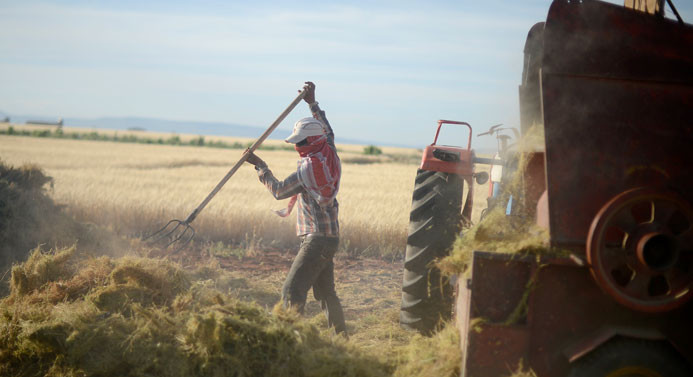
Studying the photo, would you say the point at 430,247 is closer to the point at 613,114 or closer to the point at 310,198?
the point at 310,198

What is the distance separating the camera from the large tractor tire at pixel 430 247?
4.34m

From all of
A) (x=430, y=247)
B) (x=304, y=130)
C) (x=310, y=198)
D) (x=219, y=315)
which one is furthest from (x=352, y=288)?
(x=219, y=315)

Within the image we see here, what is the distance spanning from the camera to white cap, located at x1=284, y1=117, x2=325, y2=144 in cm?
445

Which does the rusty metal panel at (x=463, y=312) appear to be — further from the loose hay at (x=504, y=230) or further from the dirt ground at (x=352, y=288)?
the dirt ground at (x=352, y=288)

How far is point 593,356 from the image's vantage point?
2.89 meters

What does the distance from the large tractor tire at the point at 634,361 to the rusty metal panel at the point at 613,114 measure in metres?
0.57

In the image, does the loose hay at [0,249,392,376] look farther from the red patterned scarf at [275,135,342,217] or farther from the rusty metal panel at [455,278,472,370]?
the red patterned scarf at [275,135,342,217]

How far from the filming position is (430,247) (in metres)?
4.33

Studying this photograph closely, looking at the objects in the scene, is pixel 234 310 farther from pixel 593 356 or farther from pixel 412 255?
pixel 593 356

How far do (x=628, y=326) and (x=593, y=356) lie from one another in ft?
0.87

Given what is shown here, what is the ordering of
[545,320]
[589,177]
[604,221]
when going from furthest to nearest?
[545,320]
[589,177]
[604,221]

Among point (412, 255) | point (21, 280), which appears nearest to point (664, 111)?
point (412, 255)

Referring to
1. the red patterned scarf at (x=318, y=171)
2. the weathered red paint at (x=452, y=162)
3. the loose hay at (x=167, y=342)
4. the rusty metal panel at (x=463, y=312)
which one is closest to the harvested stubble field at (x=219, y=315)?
the loose hay at (x=167, y=342)

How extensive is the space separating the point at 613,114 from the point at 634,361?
4.39 feet
